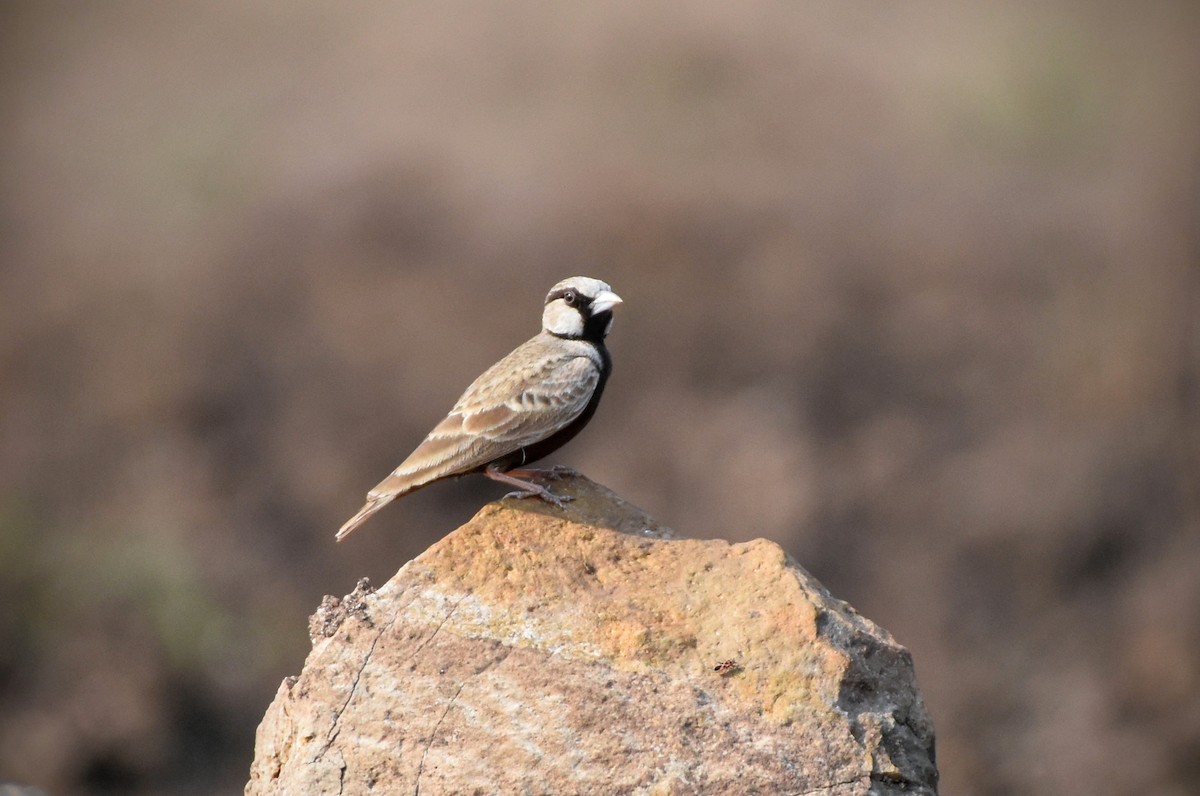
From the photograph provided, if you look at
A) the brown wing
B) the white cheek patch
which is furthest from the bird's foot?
the white cheek patch

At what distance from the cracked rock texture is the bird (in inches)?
27.7

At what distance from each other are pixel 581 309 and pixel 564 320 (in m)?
0.14

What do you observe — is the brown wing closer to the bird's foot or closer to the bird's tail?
the bird's tail

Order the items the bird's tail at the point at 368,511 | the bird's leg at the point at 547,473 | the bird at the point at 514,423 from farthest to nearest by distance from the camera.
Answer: the bird's leg at the point at 547,473 < the bird at the point at 514,423 < the bird's tail at the point at 368,511

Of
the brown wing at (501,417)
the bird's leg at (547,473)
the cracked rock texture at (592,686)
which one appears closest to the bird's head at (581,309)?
the brown wing at (501,417)

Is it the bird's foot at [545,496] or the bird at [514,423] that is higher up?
the bird at [514,423]

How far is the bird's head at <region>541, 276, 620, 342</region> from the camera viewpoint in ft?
34.1

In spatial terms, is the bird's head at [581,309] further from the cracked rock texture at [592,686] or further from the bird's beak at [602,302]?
the cracked rock texture at [592,686]

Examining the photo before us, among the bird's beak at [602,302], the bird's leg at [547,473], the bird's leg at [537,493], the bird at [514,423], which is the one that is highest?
the bird's beak at [602,302]

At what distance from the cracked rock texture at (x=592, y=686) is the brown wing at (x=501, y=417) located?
727 mm

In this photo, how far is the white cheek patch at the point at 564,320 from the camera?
1045 centimetres

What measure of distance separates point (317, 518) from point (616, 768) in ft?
47.4

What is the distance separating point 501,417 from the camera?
960cm

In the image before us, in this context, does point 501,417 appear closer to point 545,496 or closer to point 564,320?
point 545,496
